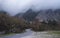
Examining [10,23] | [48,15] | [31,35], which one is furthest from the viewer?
[31,35]

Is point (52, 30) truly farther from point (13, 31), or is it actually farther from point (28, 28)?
point (13, 31)

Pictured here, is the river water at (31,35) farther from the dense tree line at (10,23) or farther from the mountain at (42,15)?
the mountain at (42,15)

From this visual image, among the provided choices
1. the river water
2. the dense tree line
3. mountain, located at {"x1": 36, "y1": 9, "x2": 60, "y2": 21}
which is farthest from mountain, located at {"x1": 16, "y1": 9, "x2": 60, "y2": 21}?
the river water

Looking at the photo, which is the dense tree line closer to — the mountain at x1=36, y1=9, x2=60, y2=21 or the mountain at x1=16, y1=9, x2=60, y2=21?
the mountain at x1=16, y1=9, x2=60, y2=21

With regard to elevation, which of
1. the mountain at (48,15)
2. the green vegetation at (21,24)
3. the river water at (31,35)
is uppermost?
the mountain at (48,15)

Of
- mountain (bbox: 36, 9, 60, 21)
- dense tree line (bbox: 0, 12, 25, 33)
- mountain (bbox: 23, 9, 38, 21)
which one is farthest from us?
mountain (bbox: 36, 9, 60, 21)

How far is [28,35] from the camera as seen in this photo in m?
6.37

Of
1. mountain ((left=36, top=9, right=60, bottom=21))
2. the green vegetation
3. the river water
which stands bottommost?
the river water

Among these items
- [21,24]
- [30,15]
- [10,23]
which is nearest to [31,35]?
[21,24]

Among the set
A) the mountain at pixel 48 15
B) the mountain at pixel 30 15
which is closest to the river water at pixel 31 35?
the mountain at pixel 30 15

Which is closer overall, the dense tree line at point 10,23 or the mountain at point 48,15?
the dense tree line at point 10,23

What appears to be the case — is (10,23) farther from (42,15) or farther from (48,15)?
(48,15)

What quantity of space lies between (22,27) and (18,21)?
26cm

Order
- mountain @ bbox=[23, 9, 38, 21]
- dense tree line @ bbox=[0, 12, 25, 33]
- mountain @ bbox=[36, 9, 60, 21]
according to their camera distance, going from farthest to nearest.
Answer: mountain @ bbox=[36, 9, 60, 21] < mountain @ bbox=[23, 9, 38, 21] < dense tree line @ bbox=[0, 12, 25, 33]
